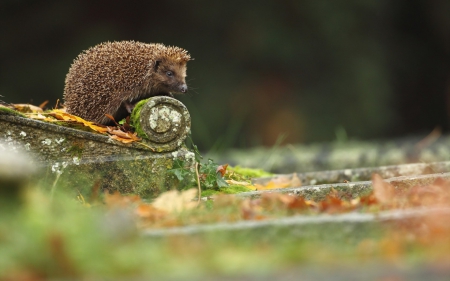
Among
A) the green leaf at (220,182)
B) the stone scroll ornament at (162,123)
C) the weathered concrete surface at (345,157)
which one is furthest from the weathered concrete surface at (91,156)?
the weathered concrete surface at (345,157)

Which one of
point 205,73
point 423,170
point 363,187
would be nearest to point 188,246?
point 363,187

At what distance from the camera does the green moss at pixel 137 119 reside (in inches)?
170

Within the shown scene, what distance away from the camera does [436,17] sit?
12.7 m

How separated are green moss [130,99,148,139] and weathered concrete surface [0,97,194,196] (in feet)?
0.17

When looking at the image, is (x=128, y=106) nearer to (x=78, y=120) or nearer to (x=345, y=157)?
(x=78, y=120)

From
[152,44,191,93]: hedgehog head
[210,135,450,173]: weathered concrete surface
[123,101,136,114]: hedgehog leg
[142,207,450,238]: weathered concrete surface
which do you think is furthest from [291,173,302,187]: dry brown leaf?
[142,207,450,238]: weathered concrete surface

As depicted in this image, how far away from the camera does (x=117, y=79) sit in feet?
15.0

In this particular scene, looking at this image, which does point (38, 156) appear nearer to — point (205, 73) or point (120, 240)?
point (120, 240)

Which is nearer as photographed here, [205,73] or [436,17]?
[205,73]

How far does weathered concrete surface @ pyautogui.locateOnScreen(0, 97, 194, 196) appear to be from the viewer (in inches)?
162

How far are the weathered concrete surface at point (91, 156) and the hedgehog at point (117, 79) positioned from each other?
34 cm

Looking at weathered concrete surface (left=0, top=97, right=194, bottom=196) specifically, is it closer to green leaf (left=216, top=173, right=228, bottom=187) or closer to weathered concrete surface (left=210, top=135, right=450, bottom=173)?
green leaf (left=216, top=173, right=228, bottom=187)

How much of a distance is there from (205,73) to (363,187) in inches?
296

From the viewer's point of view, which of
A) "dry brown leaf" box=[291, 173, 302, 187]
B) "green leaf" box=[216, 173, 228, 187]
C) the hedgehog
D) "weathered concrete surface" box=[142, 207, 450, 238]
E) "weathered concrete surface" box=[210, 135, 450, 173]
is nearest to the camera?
"weathered concrete surface" box=[142, 207, 450, 238]
